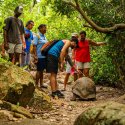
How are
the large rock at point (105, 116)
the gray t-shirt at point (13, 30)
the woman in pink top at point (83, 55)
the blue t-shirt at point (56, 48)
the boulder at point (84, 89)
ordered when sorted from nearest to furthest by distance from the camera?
1. the large rock at point (105, 116)
2. the blue t-shirt at point (56, 48)
3. the gray t-shirt at point (13, 30)
4. the boulder at point (84, 89)
5. the woman in pink top at point (83, 55)

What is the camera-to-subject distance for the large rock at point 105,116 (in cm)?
466

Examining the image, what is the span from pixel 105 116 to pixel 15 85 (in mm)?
2395

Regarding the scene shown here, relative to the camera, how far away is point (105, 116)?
4.81 m

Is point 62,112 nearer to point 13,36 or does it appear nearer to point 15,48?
point 15,48

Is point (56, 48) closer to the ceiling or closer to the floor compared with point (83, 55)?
closer to the ceiling

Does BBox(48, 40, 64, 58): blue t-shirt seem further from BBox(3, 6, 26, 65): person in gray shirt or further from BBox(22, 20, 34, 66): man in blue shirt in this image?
BBox(22, 20, 34, 66): man in blue shirt

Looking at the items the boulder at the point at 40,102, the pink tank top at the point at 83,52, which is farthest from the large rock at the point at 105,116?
the pink tank top at the point at 83,52

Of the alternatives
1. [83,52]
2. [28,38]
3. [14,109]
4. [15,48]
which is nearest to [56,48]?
[15,48]

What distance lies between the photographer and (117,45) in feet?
30.6

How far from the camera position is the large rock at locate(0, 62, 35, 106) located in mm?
6637

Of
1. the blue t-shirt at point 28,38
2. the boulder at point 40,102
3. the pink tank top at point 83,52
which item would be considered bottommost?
the boulder at point 40,102

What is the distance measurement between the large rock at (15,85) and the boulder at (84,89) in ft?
7.29

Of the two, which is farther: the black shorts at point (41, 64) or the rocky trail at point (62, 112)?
the black shorts at point (41, 64)

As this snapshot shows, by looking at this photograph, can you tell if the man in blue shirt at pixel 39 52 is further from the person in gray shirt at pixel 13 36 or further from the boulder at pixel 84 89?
the boulder at pixel 84 89
